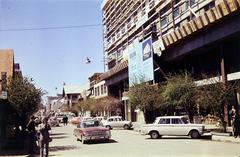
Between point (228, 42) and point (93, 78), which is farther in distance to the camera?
point (93, 78)

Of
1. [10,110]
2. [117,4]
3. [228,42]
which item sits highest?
[117,4]

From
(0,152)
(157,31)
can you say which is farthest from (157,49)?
(0,152)

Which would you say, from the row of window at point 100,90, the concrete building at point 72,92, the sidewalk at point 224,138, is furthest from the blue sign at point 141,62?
the concrete building at point 72,92

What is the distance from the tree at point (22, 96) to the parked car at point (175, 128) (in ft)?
25.2

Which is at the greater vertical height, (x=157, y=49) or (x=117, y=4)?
(x=117, y=4)

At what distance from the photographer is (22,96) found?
85.0ft

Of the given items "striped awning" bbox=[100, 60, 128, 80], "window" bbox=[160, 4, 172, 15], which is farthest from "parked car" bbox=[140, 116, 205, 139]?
"striped awning" bbox=[100, 60, 128, 80]

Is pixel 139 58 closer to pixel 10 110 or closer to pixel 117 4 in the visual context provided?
pixel 10 110

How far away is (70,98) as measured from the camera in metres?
166

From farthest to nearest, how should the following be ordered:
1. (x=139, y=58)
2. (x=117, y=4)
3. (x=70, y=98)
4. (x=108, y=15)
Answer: (x=70, y=98) → (x=108, y=15) → (x=117, y=4) → (x=139, y=58)

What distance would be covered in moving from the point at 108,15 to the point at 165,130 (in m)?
77.4

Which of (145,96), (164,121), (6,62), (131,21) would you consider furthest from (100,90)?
(164,121)

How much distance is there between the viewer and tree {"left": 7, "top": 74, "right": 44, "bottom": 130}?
25688 mm

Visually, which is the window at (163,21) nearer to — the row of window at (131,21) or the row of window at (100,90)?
the row of window at (131,21)
